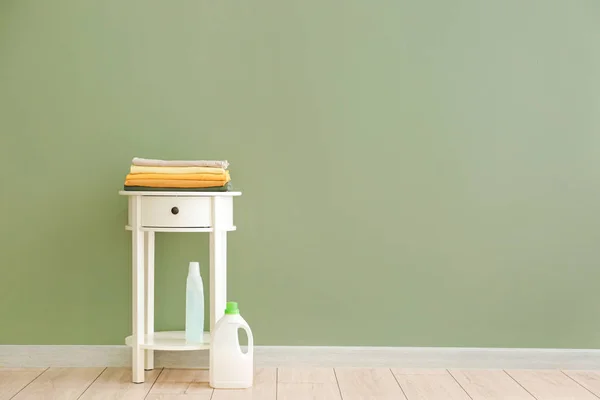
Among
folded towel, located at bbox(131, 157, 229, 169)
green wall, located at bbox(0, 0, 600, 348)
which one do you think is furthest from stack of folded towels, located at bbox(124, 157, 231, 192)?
green wall, located at bbox(0, 0, 600, 348)

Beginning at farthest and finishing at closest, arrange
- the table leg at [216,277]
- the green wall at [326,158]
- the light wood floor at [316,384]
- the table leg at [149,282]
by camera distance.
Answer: the green wall at [326,158], the table leg at [149,282], the table leg at [216,277], the light wood floor at [316,384]

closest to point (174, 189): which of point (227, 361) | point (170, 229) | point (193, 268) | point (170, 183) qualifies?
point (170, 183)

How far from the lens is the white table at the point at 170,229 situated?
2.43 meters

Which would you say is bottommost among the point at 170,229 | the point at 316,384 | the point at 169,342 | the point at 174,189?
the point at 316,384

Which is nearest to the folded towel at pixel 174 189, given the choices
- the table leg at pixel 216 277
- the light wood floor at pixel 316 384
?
the table leg at pixel 216 277

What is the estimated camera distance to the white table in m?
2.43

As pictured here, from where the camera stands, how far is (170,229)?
243 centimetres

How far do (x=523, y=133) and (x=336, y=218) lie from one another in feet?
2.41

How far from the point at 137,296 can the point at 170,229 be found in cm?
26

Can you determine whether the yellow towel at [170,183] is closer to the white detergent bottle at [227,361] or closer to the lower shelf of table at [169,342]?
the white detergent bottle at [227,361]

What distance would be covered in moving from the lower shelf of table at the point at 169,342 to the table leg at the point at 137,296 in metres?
0.04

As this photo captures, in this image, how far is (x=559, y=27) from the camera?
2.72 metres

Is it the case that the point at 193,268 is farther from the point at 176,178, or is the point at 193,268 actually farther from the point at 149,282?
the point at 176,178

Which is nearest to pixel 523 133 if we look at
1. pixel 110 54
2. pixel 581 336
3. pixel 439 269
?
pixel 439 269
